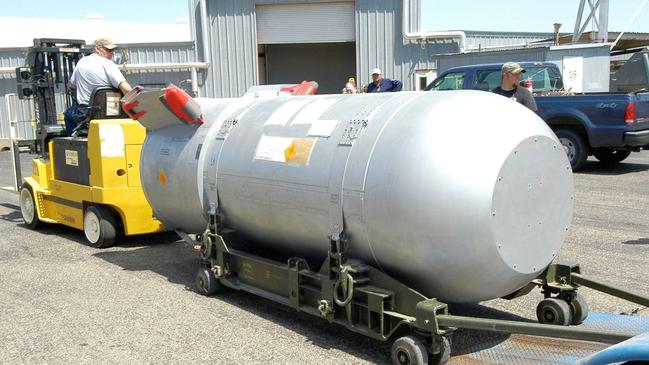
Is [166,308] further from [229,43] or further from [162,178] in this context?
[229,43]

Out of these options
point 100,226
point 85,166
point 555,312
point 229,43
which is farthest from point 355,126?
point 229,43

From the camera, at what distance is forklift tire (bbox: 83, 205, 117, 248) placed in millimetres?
7730

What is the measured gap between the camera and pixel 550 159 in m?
4.21

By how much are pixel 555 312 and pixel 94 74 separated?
6.02 m

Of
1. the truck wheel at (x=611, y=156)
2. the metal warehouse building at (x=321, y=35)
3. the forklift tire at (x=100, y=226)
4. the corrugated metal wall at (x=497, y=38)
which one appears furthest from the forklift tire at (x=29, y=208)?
the corrugated metal wall at (x=497, y=38)

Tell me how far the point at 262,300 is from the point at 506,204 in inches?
102

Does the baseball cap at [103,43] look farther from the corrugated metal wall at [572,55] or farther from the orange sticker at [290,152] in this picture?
the corrugated metal wall at [572,55]

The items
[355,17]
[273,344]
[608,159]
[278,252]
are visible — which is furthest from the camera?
[355,17]

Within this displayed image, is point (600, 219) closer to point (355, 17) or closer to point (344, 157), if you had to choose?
point (344, 157)

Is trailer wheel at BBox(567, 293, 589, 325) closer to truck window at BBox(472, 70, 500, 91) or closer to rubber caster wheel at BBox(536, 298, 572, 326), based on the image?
rubber caster wheel at BBox(536, 298, 572, 326)

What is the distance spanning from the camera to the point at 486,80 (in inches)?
524

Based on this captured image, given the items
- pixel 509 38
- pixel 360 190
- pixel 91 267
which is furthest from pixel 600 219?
pixel 509 38

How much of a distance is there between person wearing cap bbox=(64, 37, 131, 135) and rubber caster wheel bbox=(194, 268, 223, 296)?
317cm

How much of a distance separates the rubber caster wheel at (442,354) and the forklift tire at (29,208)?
6609 mm
